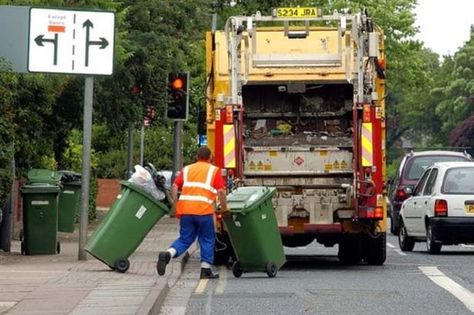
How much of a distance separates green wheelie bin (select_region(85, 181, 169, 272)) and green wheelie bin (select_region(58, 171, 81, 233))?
23.4ft

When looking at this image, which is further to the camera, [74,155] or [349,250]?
[74,155]

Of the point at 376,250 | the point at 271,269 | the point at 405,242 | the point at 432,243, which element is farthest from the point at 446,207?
the point at 271,269

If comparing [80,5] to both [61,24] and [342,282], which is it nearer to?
[61,24]

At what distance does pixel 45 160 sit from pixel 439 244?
11.2 m

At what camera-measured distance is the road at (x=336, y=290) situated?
13016 mm

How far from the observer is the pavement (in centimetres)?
1224

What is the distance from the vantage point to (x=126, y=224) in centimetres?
1652

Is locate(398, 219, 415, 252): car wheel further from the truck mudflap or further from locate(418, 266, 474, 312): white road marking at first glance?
the truck mudflap

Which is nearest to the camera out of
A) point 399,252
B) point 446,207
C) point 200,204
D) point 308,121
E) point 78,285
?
point 78,285

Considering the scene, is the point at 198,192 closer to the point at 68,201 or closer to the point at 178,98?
the point at 68,201

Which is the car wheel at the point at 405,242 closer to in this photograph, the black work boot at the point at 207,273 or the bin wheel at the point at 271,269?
the bin wheel at the point at 271,269

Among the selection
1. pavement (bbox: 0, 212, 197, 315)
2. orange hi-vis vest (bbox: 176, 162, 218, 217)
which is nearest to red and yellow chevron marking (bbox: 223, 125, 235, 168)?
pavement (bbox: 0, 212, 197, 315)

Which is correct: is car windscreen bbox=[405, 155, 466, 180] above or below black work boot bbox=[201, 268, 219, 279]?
above

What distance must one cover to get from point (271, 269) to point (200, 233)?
3.40ft
